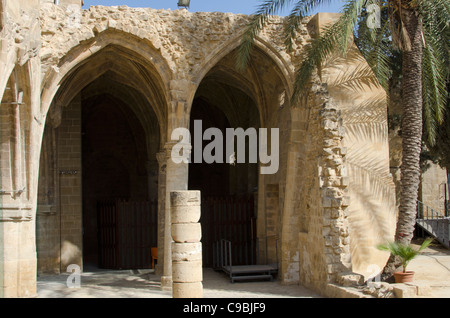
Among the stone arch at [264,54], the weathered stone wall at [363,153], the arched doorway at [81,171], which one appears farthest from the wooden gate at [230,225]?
the weathered stone wall at [363,153]

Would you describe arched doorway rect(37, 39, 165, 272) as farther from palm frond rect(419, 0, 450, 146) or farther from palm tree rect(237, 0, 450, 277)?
palm frond rect(419, 0, 450, 146)

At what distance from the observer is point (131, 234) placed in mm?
15539

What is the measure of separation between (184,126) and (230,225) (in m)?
4.54

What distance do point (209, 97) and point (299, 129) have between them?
18.5 feet

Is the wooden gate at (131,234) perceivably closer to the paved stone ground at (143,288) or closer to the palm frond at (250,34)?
the paved stone ground at (143,288)

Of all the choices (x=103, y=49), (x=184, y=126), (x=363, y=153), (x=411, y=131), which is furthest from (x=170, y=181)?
(x=411, y=131)

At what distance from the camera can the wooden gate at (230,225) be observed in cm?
1534

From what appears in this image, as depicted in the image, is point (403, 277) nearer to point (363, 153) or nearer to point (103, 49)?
point (363, 153)

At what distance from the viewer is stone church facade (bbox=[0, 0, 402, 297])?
10.2 metres

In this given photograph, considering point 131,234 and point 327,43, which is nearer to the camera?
point 327,43

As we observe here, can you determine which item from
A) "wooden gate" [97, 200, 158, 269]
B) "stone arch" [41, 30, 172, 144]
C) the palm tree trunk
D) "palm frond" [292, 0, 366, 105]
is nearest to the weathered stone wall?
"palm frond" [292, 0, 366, 105]

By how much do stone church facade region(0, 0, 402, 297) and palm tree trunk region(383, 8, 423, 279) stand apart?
3.55ft

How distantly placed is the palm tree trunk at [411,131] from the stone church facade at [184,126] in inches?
42.7

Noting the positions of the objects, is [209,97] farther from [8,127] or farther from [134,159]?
[8,127]
